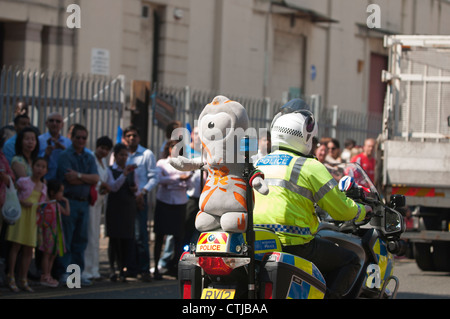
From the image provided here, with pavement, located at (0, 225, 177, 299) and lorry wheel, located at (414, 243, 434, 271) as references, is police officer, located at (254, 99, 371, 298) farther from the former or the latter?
lorry wheel, located at (414, 243, 434, 271)

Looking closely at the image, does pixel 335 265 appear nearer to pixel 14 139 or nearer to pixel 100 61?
pixel 14 139

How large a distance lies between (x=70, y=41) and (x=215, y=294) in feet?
47.5

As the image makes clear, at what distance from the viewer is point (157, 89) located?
15352mm

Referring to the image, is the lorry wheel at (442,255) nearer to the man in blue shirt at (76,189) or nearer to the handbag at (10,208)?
the man in blue shirt at (76,189)

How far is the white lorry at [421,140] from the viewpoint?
43.7 feet

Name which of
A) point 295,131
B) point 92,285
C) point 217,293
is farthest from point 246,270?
point 92,285

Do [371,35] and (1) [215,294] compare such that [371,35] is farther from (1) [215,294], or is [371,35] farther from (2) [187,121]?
(1) [215,294]

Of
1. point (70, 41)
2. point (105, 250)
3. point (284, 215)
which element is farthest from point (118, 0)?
point (284, 215)

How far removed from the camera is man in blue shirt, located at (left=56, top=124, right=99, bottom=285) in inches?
444

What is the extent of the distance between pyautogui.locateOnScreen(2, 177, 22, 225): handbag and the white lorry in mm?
5276

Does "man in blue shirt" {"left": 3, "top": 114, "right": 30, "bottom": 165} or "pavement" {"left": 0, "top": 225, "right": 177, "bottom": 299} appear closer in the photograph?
"pavement" {"left": 0, "top": 225, "right": 177, "bottom": 299}

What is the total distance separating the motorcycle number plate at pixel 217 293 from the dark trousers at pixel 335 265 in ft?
3.27

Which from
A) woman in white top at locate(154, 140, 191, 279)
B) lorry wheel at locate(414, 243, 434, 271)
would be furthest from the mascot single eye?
lorry wheel at locate(414, 243, 434, 271)

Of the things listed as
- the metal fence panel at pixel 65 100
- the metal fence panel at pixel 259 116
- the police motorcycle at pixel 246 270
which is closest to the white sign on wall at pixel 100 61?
the metal fence panel at pixel 259 116
